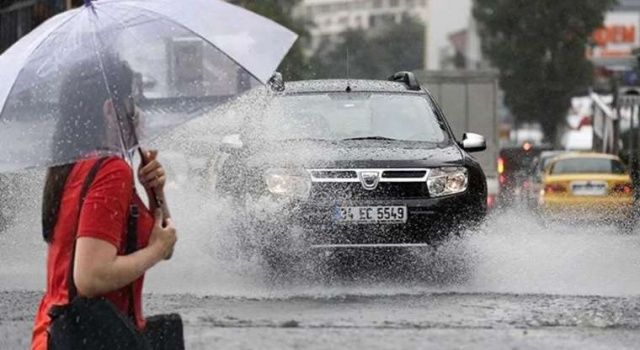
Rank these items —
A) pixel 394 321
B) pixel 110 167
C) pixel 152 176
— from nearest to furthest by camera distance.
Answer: pixel 110 167 → pixel 152 176 → pixel 394 321

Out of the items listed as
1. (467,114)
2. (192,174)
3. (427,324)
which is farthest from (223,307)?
(467,114)

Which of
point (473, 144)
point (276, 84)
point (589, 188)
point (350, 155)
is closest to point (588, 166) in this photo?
point (589, 188)

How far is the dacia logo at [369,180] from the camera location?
11625mm

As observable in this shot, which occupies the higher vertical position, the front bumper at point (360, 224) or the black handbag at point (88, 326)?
the black handbag at point (88, 326)

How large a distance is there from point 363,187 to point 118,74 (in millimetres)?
7283

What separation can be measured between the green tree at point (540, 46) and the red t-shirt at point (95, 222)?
65.8 m

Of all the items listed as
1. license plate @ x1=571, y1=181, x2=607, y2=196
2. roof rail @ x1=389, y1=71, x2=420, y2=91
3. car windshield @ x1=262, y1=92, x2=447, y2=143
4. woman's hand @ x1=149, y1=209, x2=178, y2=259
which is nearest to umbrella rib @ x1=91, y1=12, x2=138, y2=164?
woman's hand @ x1=149, y1=209, x2=178, y2=259

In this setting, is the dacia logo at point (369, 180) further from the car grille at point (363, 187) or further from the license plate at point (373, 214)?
the license plate at point (373, 214)

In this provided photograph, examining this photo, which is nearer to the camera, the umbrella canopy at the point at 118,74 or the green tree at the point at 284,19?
the umbrella canopy at the point at 118,74

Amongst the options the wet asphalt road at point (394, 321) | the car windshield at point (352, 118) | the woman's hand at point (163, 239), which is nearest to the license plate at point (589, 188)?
the car windshield at point (352, 118)

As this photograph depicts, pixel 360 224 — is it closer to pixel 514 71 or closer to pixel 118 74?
pixel 118 74

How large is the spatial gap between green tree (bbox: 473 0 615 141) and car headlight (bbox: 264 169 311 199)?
58.6 meters

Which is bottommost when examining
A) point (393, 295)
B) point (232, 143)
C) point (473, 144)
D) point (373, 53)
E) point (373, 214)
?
point (373, 53)

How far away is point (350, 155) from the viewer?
1177 cm
